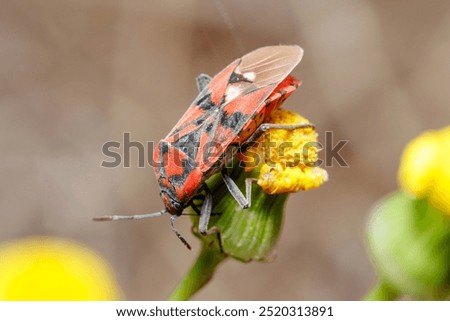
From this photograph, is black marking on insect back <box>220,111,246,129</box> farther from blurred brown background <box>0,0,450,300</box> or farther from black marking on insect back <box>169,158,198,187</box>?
blurred brown background <box>0,0,450,300</box>

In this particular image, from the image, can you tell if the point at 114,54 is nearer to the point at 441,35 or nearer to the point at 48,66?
the point at 48,66

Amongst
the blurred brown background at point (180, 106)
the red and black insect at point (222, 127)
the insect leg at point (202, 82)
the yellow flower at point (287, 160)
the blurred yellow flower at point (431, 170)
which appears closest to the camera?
the blurred yellow flower at point (431, 170)

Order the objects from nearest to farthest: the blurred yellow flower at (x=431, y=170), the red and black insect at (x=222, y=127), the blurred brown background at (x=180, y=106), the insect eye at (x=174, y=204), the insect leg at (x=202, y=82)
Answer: the blurred yellow flower at (x=431, y=170) < the red and black insect at (x=222, y=127) < the insect eye at (x=174, y=204) < the insect leg at (x=202, y=82) < the blurred brown background at (x=180, y=106)

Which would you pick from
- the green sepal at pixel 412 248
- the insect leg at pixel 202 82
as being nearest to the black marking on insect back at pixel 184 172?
the insect leg at pixel 202 82

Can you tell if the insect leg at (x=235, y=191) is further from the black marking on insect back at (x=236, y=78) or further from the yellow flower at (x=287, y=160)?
the black marking on insect back at (x=236, y=78)

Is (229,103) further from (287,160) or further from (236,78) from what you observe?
(287,160)

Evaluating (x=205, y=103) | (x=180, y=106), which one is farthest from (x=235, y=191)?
(x=180, y=106)

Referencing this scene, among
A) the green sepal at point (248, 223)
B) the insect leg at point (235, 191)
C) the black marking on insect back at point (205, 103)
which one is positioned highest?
the black marking on insect back at point (205, 103)

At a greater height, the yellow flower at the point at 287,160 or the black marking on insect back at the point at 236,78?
the black marking on insect back at the point at 236,78
